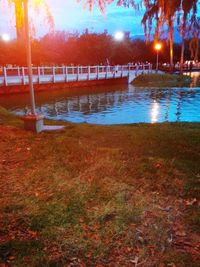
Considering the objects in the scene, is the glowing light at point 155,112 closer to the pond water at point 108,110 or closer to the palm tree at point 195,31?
the pond water at point 108,110

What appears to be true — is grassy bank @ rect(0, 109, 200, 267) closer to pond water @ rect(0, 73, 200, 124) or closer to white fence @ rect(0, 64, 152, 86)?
pond water @ rect(0, 73, 200, 124)

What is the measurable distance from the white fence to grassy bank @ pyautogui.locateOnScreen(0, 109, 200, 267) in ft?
57.1

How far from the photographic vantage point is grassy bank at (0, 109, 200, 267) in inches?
122

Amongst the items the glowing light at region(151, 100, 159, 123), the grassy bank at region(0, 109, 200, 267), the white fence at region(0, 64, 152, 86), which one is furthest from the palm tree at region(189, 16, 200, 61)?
the white fence at region(0, 64, 152, 86)

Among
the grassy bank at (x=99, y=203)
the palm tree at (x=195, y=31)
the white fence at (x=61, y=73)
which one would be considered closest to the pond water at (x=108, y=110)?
the white fence at (x=61, y=73)

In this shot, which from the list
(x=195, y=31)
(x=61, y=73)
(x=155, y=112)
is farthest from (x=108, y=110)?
(x=61, y=73)

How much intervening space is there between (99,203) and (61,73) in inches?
1012

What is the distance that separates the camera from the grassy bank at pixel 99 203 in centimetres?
309

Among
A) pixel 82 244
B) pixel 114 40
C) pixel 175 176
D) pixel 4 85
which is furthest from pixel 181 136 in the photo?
pixel 114 40

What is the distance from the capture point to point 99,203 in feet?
13.5

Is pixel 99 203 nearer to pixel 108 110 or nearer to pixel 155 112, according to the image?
pixel 155 112

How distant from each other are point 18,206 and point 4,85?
19.9m

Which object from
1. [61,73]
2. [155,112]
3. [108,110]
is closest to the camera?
[155,112]

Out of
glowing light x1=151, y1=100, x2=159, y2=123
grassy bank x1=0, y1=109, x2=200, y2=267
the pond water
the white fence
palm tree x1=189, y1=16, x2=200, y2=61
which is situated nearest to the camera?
grassy bank x1=0, y1=109, x2=200, y2=267
